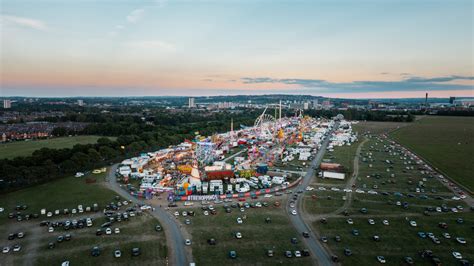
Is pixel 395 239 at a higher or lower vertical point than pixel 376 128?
lower

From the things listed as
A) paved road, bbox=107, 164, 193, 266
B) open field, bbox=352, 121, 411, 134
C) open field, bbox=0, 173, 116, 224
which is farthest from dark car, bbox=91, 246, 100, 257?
open field, bbox=352, 121, 411, 134

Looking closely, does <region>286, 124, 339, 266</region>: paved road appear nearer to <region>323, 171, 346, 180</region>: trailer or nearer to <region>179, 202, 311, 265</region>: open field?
<region>179, 202, 311, 265</region>: open field

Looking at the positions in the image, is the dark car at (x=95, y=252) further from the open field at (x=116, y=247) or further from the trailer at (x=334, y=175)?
the trailer at (x=334, y=175)

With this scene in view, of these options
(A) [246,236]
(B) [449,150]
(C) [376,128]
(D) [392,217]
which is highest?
(C) [376,128]

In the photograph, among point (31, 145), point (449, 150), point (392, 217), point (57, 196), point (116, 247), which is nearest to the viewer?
point (116, 247)

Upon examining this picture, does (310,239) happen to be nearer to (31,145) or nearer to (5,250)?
(5,250)

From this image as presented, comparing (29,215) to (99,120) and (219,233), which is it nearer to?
(219,233)

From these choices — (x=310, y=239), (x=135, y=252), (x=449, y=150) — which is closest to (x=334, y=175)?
(x=310, y=239)
